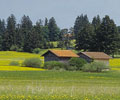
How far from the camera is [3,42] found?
439ft

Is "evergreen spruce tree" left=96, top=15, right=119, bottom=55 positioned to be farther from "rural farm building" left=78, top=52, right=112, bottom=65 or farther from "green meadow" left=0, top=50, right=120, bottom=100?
"green meadow" left=0, top=50, right=120, bottom=100

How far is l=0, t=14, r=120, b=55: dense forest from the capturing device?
328ft

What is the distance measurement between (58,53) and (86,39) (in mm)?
36315

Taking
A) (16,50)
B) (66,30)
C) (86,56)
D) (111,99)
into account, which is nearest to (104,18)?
(86,56)

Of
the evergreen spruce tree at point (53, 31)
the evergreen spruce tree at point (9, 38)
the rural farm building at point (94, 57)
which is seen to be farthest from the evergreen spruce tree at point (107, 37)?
the evergreen spruce tree at point (53, 31)

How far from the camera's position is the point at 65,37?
161125mm

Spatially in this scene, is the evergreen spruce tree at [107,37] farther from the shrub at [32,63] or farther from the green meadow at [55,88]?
the green meadow at [55,88]

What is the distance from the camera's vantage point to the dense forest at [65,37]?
99875 millimetres

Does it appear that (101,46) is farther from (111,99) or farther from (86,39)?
(111,99)

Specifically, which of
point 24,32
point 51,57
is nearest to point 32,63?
point 51,57

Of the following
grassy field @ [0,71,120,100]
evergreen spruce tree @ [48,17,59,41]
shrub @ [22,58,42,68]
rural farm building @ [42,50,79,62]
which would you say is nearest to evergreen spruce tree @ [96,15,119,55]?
rural farm building @ [42,50,79,62]

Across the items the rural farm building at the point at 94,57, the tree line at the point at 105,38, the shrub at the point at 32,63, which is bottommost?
the shrub at the point at 32,63

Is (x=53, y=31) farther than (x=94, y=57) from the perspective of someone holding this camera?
Yes

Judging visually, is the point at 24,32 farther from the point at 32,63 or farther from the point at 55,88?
the point at 55,88
